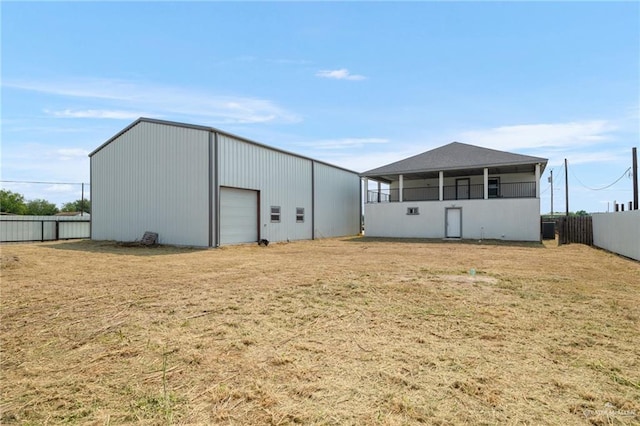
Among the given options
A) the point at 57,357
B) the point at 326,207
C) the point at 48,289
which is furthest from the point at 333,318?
the point at 326,207

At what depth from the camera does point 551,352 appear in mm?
3406

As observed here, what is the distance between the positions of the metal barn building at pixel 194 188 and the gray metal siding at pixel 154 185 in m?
0.04

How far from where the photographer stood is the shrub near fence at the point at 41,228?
725 inches

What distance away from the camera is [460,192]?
24.9 m

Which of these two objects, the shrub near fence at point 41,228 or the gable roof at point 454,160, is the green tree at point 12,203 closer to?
the shrub near fence at point 41,228

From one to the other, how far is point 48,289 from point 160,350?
14.5 ft

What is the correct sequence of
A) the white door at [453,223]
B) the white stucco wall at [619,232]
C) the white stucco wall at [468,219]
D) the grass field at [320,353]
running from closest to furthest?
the grass field at [320,353]
the white stucco wall at [619,232]
the white stucco wall at [468,219]
the white door at [453,223]

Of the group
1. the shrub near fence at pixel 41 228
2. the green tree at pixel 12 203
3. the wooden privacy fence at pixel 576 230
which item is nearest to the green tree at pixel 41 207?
the green tree at pixel 12 203

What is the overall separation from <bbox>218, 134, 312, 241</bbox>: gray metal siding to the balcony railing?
243 inches

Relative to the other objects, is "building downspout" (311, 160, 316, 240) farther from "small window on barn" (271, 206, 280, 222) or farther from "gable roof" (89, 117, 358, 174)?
"small window on barn" (271, 206, 280, 222)

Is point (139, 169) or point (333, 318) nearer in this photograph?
point (333, 318)

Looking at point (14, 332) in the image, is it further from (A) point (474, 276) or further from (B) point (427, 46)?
(B) point (427, 46)

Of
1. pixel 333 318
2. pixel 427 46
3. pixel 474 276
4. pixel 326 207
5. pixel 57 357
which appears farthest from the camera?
pixel 326 207

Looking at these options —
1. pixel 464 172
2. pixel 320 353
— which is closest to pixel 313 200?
pixel 464 172
